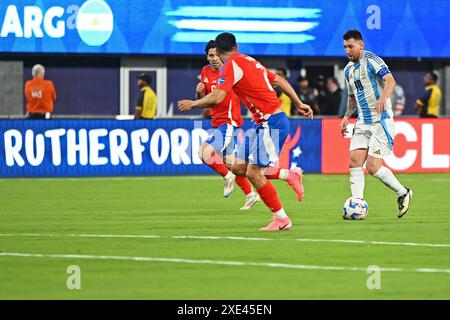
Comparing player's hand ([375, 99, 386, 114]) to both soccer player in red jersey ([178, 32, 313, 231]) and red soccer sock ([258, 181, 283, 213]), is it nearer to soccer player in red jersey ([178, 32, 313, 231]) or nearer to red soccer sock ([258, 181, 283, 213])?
soccer player in red jersey ([178, 32, 313, 231])

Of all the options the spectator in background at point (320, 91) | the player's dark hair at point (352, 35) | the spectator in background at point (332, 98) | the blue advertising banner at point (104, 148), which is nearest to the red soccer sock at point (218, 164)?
the player's dark hair at point (352, 35)

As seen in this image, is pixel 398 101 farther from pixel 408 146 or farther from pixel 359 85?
pixel 359 85

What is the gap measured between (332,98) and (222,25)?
3.54 metres

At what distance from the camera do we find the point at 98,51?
32.7 m

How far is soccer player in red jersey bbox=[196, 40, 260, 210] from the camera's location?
1795cm

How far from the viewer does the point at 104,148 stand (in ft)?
84.9

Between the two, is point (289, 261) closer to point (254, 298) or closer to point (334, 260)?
point (334, 260)

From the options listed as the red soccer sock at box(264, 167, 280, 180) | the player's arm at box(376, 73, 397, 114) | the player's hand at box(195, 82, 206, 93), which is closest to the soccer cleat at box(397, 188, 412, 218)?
the player's arm at box(376, 73, 397, 114)

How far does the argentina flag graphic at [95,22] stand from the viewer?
32156 mm

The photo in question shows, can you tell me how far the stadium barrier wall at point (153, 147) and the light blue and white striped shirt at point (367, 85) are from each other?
412 inches

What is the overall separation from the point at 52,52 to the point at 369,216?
696 inches

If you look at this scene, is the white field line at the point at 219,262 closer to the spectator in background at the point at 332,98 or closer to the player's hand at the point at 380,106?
the player's hand at the point at 380,106

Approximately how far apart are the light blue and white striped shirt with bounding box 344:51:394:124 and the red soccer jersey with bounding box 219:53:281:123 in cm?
193
